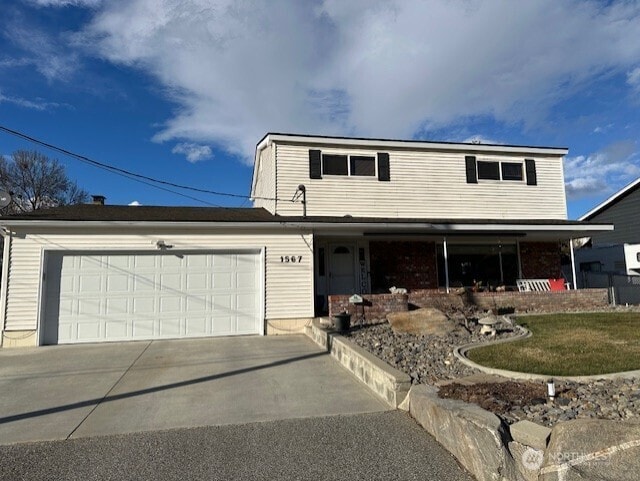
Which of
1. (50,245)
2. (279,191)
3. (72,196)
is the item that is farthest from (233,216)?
(72,196)

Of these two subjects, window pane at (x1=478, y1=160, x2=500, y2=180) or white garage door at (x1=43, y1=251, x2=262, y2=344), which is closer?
white garage door at (x1=43, y1=251, x2=262, y2=344)

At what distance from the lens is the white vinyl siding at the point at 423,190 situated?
43.0 ft

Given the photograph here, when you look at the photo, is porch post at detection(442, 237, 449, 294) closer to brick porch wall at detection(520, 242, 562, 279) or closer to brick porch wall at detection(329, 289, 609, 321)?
brick porch wall at detection(329, 289, 609, 321)

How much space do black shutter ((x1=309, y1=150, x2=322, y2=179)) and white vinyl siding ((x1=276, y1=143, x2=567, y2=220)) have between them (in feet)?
0.36

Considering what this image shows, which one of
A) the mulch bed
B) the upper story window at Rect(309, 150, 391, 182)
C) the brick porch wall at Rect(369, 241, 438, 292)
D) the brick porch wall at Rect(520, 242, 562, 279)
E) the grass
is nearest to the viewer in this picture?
the mulch bed

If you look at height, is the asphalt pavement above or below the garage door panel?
below

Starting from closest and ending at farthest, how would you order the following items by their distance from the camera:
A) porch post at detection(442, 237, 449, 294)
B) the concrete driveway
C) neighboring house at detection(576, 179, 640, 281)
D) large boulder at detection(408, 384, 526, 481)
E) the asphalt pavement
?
large boulder at detection(408, 384, 526, 481)
the asphalt pavement
the concrete driveway
porch post at detection(442, 237, 449, 294)
neighboring house at detection(576, 179, 640, 281)

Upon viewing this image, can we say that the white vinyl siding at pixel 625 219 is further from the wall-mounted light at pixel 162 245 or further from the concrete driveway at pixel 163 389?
the wall-mounted light at pixel 162 245

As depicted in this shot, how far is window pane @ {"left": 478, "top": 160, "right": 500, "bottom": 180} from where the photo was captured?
14499 mm

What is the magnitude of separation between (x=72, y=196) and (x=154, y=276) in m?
26.0

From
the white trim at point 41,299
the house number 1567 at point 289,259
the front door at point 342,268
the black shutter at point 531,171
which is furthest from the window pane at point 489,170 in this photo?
the white trim at point 41,299

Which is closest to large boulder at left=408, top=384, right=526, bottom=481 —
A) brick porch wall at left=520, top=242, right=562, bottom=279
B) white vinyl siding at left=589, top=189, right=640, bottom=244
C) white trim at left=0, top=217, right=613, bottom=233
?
white trim at left=0, top=217, right=613, bottom=233

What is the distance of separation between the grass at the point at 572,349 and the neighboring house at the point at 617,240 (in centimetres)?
911

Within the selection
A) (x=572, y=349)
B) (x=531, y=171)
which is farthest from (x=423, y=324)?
(x=531, y=171)
